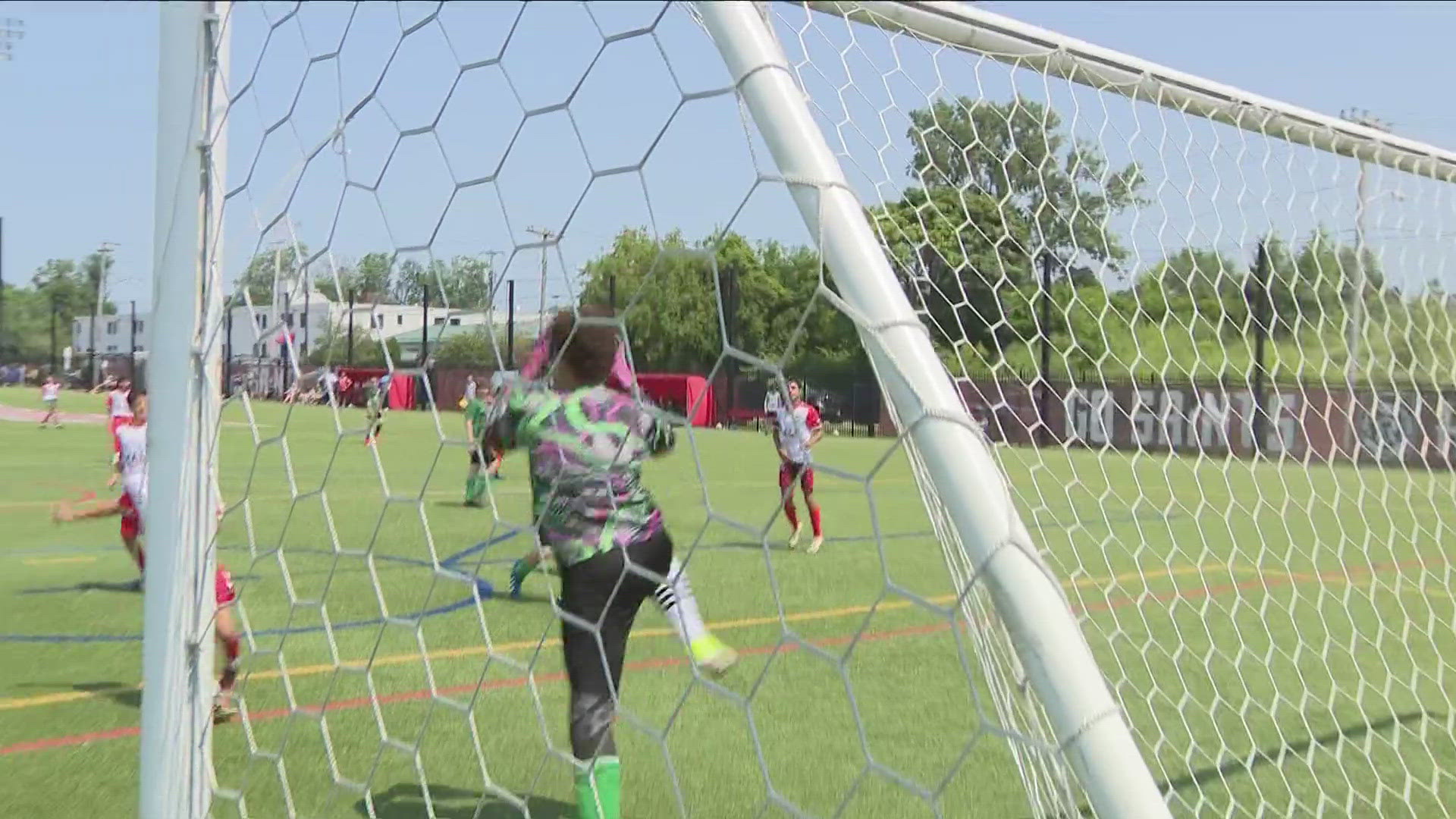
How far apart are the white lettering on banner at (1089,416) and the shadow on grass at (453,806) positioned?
2641mm

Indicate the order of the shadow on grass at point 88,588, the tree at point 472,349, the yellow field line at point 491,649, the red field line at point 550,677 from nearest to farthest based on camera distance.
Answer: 1. the tree at point 472,349
2. the red field line at point 550,677
3. the yellow field line at point 491,649
4. the shadow on grass at point 88,588

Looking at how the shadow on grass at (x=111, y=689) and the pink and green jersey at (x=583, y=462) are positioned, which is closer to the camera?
the pink and green jersey at (x=583, y=462)

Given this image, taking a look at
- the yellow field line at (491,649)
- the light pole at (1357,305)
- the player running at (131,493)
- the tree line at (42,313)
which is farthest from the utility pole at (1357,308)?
the tree line at (42,313)

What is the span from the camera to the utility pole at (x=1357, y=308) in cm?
499

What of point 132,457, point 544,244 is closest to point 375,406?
point 544,244

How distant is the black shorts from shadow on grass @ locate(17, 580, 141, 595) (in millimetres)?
5809

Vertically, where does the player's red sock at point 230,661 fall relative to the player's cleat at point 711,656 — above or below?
below

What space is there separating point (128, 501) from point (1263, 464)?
5894 mm

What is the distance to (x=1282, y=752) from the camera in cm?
478

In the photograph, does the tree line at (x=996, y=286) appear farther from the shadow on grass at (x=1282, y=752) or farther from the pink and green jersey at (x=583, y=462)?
the shadow on grass at (x=1282, y=752)

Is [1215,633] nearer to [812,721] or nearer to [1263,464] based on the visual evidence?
[1263,464]

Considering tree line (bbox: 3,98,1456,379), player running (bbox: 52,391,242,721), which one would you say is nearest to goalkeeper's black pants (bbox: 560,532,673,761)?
tree line (bbox: 3,98,1456,379)

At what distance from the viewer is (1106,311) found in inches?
196

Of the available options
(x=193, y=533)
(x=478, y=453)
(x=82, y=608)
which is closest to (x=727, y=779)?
(x=478, y=453)
